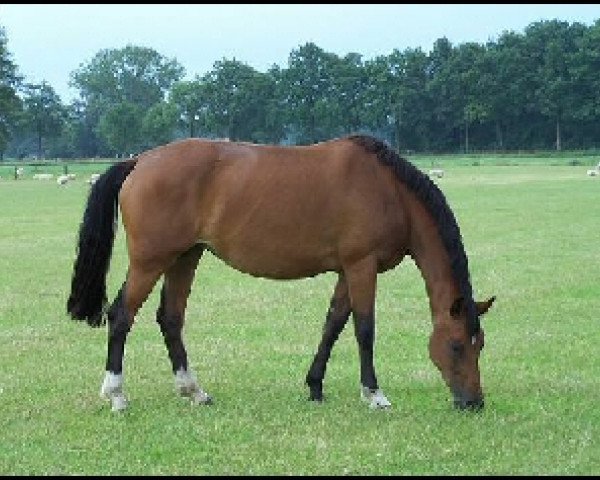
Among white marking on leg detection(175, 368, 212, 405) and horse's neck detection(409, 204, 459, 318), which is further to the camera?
white marking on leg detection(175, 368, 212, 405)

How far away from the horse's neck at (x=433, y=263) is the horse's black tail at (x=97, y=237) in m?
2.49

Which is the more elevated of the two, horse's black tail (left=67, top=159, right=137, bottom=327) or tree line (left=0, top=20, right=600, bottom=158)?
tree line (left=0, top=20, right=600, bottom=158)

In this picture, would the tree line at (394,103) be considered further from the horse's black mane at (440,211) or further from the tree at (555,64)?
the horse's black mane at (440,211)

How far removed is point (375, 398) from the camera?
7688 mm

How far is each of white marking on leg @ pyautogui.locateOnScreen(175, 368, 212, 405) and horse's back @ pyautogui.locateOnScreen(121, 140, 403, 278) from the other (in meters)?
1.00

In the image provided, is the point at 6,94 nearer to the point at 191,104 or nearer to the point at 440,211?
the point at 191,104

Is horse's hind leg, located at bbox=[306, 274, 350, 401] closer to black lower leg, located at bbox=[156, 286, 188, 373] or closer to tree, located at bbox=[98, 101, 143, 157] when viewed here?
black lower leg, located at bbox=[156, 286, 188, 373]

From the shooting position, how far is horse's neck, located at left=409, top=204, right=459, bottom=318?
7.78 m

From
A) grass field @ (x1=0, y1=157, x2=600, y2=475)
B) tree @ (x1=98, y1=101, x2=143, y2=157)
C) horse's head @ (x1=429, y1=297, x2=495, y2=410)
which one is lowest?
grass field @ (x1=0, y1=157, x2=600, y2=475)

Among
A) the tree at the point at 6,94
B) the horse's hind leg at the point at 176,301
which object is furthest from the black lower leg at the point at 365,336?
the tree at the point at 6,94

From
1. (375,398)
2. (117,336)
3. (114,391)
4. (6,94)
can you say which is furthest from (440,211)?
(6,94)

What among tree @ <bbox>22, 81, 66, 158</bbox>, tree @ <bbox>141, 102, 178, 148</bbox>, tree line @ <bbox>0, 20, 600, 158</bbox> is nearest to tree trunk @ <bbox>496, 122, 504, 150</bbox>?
tree line @ <bbox>0, 20, 600, 158</bbox>

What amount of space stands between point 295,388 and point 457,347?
5.24 feet

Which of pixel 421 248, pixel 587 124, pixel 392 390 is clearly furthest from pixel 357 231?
pixel 587 124
